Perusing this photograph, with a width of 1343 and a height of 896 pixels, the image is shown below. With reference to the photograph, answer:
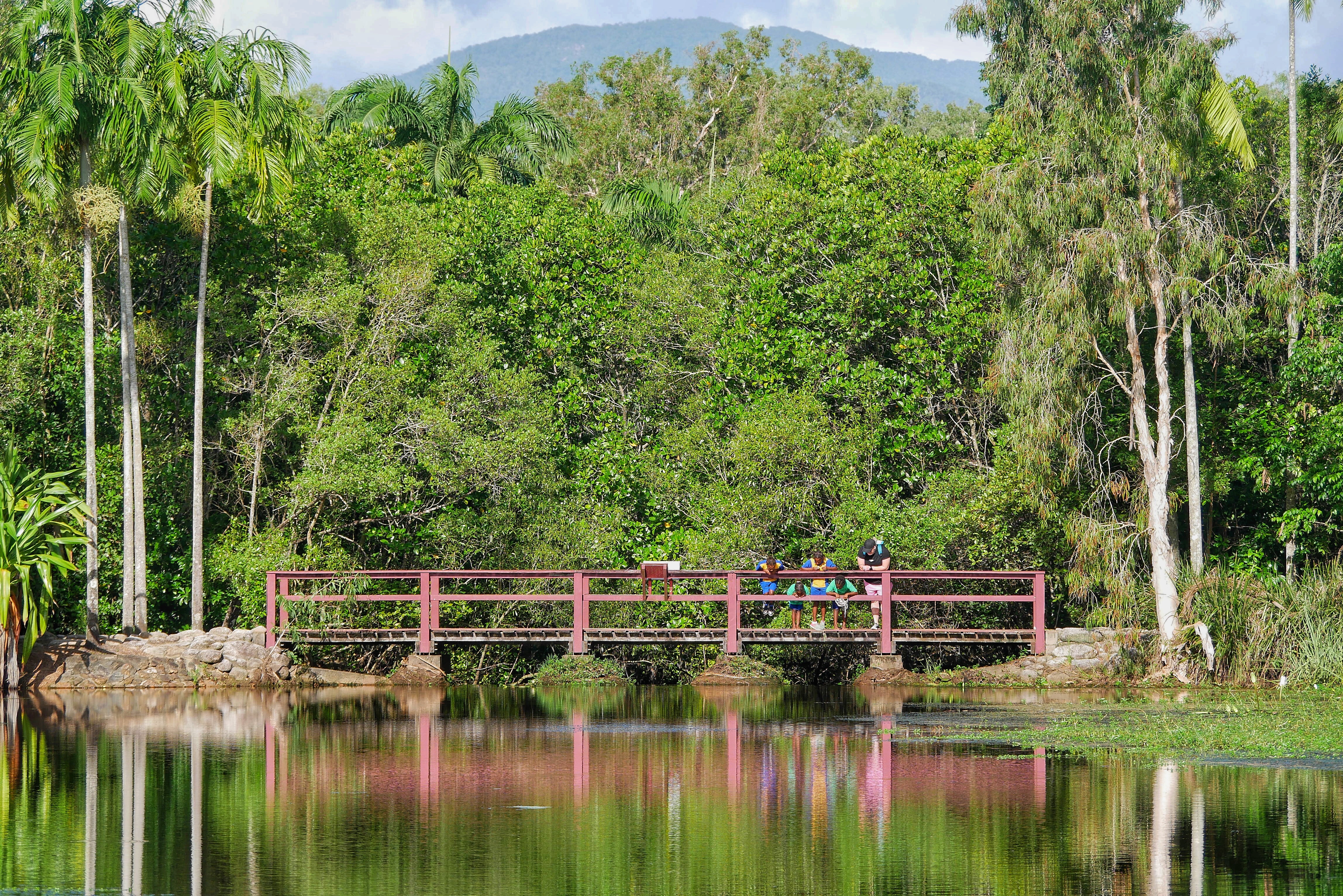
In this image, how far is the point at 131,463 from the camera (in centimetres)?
2558

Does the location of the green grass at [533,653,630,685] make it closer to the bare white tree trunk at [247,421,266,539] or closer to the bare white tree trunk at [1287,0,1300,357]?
the bare white tree trunk at [247,421,266,539]

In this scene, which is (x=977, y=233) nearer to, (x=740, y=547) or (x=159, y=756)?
(x=740, y=547)

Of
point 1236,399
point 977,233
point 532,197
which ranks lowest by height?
point 1236,399

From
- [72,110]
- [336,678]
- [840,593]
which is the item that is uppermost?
[72,110]

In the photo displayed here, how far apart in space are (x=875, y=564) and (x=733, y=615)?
2.84 metres

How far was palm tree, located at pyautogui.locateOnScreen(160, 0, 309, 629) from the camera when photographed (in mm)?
25203

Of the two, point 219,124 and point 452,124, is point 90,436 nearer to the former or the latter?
point 219,124

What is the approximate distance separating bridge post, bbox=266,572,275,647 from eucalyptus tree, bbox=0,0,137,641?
9.51ft

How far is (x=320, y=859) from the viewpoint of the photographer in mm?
9914

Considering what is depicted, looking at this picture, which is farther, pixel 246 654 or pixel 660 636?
pixel 660 636

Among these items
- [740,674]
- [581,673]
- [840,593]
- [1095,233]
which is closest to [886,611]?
[840,593]

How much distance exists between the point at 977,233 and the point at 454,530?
1180cm

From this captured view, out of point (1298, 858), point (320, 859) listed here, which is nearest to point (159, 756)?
point (320, 859)

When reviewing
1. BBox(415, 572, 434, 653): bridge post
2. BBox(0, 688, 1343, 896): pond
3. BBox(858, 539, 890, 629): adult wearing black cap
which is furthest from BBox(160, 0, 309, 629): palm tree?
BBox(858, 539, 890, 629): adult wearing black cap
